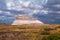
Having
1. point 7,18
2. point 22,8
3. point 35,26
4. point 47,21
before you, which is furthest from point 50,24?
point 7,18

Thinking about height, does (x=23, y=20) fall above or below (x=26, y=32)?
above

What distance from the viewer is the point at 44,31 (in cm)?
507

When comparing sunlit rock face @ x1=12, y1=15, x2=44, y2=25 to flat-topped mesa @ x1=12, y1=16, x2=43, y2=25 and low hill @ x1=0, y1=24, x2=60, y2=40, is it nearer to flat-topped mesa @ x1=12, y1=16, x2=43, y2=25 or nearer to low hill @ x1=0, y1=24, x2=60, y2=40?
flat-topped mesa @ x1=12, y1=16, x2=43, y2=25

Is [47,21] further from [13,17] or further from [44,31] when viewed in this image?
[13,17]

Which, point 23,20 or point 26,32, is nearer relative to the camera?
point 26,32

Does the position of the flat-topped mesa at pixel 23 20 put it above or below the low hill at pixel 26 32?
above

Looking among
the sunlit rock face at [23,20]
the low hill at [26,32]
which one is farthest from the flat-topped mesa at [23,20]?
the low hill at [26,32]

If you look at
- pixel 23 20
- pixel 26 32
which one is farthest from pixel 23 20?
pixel 26 32

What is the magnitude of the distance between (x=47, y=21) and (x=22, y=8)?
87cm

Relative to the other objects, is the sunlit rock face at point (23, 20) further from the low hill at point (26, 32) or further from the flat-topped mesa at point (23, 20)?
the low hill at point (26, 32)

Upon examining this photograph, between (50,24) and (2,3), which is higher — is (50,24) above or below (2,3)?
below

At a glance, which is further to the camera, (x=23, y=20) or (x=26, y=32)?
(x=23, y=20)

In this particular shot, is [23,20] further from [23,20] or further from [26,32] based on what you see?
[26,32]

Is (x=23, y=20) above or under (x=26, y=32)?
above
